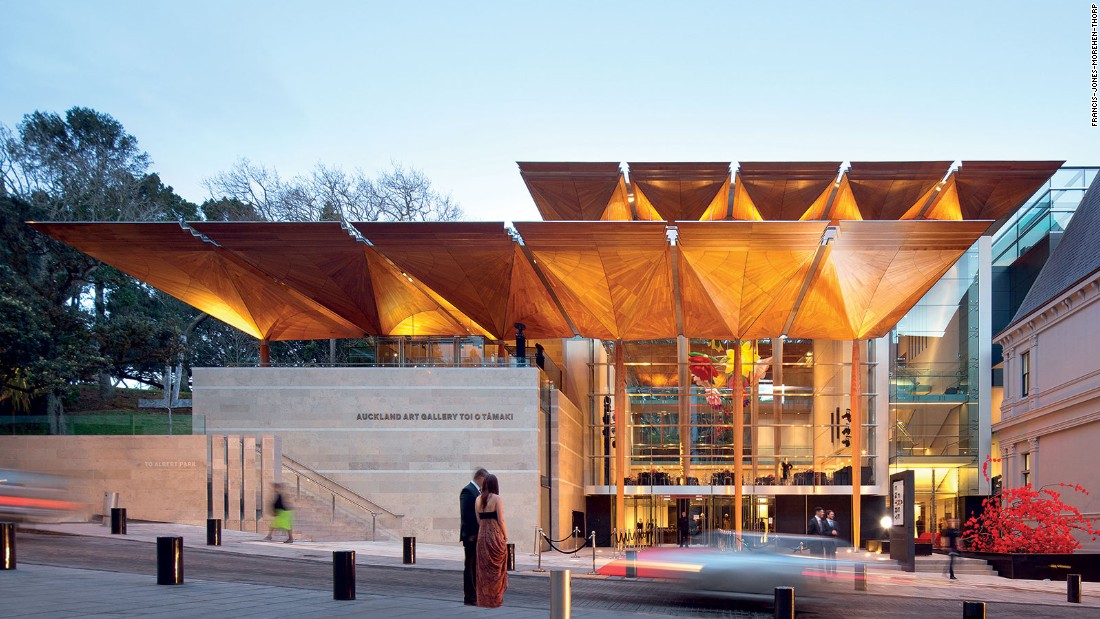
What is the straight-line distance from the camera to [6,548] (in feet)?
49.4

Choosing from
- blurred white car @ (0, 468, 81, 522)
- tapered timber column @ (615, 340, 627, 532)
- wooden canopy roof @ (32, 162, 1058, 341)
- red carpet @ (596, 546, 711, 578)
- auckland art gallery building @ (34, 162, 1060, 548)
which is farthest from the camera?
tapered timber column @ (615, 340, 627, 532)

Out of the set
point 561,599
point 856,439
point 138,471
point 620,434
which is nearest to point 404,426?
point 138,471

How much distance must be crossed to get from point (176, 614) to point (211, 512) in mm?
17437

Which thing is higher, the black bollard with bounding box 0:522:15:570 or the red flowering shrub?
the black bollard with bounding box 0:522:15:570

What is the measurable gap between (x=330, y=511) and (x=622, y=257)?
38.9ft

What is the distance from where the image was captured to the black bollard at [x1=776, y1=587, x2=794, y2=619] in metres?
10.3

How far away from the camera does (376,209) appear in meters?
56.6

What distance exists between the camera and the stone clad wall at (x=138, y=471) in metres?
27.9

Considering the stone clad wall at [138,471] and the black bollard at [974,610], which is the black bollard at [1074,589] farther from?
the stone clad wall at [138,471]

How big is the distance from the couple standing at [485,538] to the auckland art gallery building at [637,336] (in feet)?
60.1

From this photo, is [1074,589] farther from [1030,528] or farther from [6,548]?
[6,548]

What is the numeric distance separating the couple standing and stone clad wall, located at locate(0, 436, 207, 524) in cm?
1707

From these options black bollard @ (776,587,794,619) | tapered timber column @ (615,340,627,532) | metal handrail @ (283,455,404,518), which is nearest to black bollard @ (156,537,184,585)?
black bollard @ (776,587,794,619)

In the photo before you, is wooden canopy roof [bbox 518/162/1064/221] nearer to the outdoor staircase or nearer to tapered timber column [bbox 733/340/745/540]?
tapered timber column [bbox 733/340/745/540]
